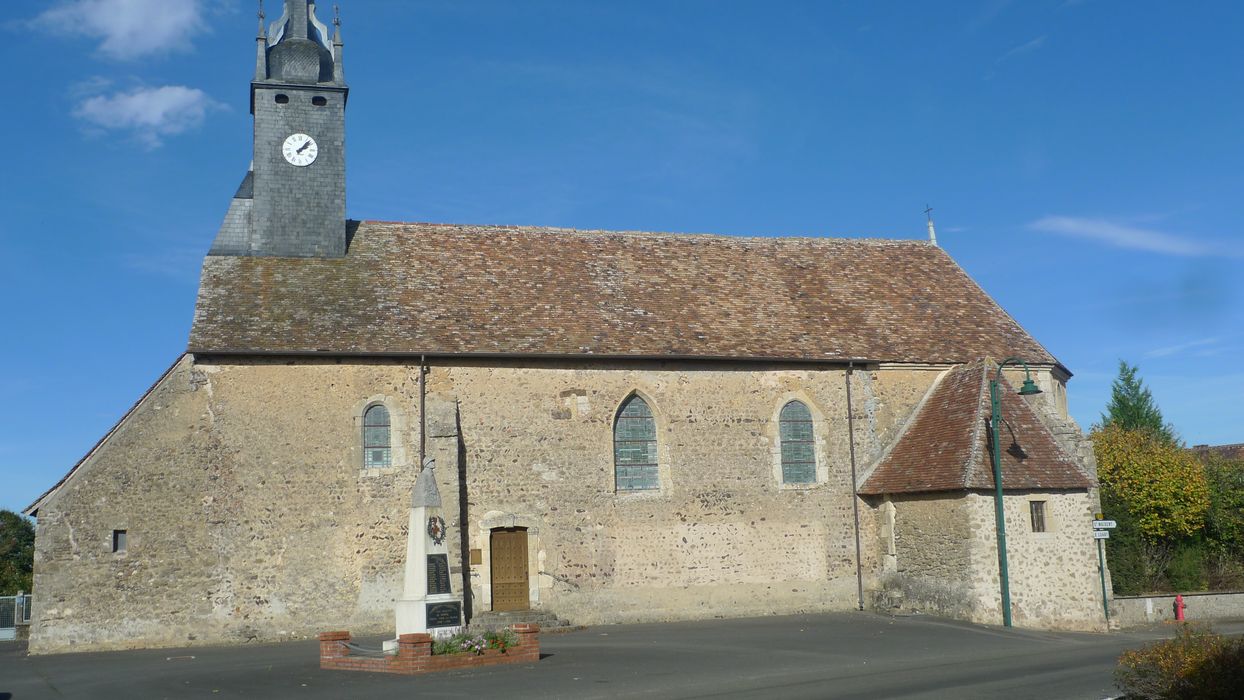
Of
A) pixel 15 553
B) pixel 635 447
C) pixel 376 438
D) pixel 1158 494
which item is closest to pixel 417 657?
pixel 376 438

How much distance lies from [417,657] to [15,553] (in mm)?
32464

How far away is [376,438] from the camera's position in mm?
21250

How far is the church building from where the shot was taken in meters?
20.0

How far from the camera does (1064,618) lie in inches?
821

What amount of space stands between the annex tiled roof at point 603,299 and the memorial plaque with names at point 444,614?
655 cm

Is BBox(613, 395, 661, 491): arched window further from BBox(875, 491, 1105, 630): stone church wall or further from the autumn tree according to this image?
the autumn tree

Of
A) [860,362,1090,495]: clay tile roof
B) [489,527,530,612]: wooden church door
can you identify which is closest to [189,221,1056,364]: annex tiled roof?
[860,362,1090,495]: clay tile roof

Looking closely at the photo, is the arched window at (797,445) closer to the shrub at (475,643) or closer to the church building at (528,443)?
the church building at (528,443)

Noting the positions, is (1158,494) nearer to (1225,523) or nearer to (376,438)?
(1225,523)

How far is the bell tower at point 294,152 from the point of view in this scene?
23.6m

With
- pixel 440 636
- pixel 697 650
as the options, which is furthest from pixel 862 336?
pixel 440 636

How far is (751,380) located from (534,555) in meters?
6.25

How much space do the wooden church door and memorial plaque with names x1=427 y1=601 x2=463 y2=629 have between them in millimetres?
5003

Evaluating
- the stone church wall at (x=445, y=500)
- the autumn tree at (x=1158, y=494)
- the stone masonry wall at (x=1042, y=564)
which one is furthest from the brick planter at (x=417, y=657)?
the autumn tree at (x=1158, y=494)
